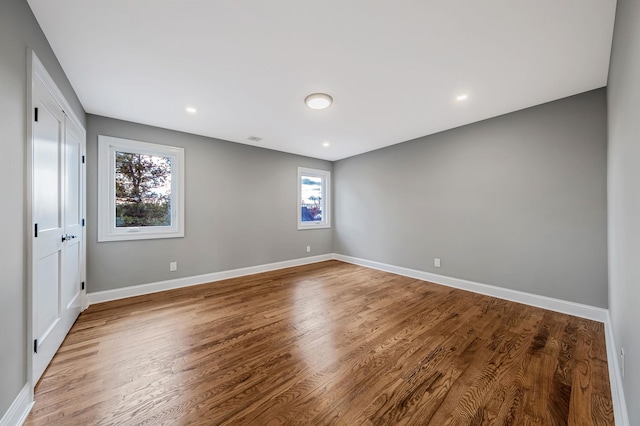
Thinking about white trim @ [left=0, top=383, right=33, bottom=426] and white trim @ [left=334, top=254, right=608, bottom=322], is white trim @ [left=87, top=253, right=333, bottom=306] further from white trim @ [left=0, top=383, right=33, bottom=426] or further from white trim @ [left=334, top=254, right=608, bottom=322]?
white trim @ [left=334, top=254, right=608, bottom=322]

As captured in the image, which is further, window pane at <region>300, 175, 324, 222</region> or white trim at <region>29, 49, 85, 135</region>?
window pane at <region>300, 175, 324, 222</region>

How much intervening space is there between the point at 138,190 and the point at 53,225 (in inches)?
64.1

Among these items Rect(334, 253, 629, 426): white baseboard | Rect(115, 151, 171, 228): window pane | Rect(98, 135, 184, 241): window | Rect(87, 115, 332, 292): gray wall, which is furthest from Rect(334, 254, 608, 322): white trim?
Rect(115, 151, 171, 228): window pane

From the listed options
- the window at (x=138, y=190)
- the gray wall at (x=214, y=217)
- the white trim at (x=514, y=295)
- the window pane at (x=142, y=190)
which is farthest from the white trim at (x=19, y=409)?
the white trim at (x=514, y=295)

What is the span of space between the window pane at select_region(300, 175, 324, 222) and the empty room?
3.77 feet

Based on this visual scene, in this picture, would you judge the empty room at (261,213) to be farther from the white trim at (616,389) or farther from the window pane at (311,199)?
the window pane at (311,199)

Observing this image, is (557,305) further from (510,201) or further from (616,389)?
(616,389)

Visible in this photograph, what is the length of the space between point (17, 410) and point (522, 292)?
4.62 m

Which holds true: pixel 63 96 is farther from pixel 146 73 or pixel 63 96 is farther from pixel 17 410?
pixel 17 410

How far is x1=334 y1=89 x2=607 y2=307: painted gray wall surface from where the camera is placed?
2.60 metres

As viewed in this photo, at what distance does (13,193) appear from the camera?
1335 mm

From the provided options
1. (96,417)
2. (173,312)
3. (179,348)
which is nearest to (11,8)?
(96,417)

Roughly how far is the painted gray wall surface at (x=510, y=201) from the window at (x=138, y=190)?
368 cm

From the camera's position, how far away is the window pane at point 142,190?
337 cm
